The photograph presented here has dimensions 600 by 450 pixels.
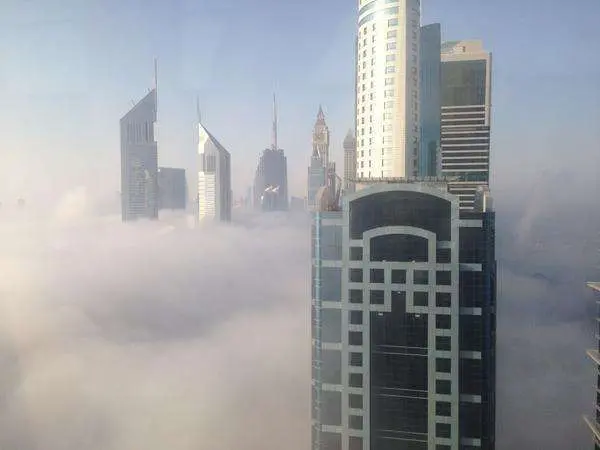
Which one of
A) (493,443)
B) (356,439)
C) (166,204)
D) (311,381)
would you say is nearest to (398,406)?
(356,439)

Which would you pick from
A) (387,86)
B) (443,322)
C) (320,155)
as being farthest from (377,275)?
(387,86)

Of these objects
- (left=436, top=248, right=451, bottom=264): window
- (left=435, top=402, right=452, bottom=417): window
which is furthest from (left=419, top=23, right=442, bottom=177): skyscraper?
(left=435, top=402, right=452, bottom=417): window

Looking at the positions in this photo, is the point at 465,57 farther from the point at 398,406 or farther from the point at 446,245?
the point at 398,406

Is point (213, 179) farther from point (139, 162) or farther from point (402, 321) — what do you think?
point (402, 321)

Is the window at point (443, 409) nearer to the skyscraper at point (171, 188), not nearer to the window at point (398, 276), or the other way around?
the window at point (398, 276)

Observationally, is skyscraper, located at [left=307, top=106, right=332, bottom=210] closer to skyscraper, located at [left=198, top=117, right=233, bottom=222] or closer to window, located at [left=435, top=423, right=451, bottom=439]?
skyscraper, located at [left=198, top=117, right=233, bottom=222]

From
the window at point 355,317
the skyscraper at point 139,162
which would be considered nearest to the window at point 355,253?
the window at point 355,317
